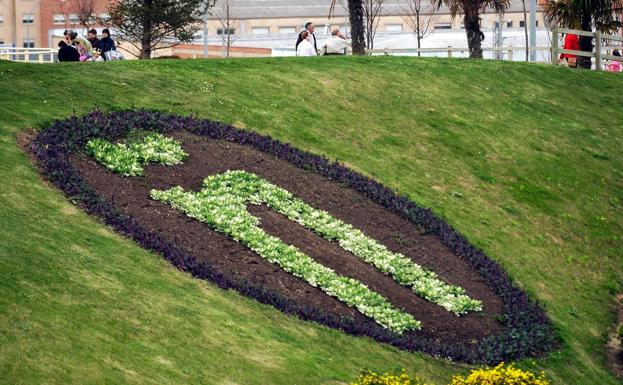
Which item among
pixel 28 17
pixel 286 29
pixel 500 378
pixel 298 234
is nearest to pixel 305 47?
pixel 298 234

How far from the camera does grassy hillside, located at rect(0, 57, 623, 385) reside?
723 inches

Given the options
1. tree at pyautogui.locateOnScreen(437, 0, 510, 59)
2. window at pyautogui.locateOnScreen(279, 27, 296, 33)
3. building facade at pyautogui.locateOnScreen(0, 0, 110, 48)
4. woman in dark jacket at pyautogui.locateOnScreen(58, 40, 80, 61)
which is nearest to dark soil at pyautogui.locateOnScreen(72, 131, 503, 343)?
woman in dark jacket at pyautogui.locateOnScreen(58, 40, 80, 61)

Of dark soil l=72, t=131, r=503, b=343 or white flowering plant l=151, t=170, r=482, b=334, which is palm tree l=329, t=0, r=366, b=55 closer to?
dark soil l=72, t=131, r=503, b=343

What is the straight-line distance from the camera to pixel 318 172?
92.3ft

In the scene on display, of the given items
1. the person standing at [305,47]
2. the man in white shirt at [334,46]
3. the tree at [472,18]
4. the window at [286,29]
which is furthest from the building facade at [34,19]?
the person standing at [305,47]

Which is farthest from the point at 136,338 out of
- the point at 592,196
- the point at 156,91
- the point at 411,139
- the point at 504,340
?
the point at 592,196

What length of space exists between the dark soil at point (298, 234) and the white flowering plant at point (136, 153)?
19 cm

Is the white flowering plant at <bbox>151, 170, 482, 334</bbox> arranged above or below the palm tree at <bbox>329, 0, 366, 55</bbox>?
below

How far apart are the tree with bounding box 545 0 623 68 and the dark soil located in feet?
73.7

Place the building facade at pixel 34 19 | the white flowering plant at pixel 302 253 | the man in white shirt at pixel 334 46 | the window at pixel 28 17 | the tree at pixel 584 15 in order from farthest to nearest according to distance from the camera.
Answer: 1. the window at pixel 28 17
2. the building facade at pixel 34 19
3. the tree at pixel 584 15
4. the man in white shirt at pixel 334 46
5. the white flowering plant at pixel 302 253

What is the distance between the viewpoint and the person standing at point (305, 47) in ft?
137

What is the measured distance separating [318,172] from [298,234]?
3274mm

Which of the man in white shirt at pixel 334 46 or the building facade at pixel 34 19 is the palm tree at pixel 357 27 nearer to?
the man in white shirt at pixel 334 46

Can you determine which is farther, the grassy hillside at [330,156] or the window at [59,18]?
the window at [59,18]
